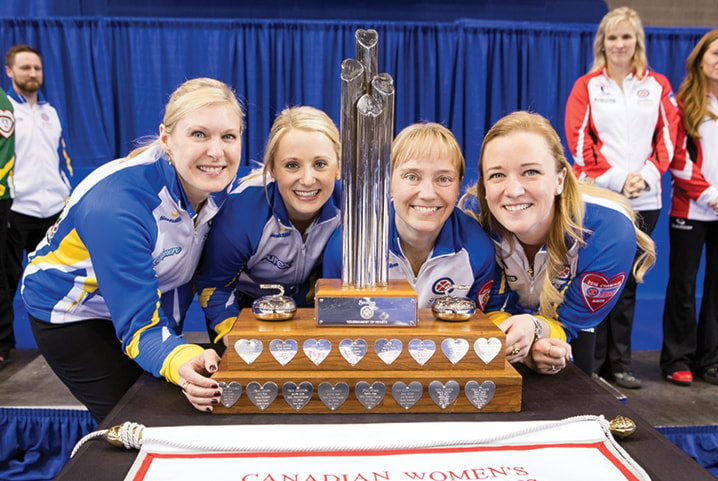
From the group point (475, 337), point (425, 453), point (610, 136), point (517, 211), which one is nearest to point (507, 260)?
point (517, 211)

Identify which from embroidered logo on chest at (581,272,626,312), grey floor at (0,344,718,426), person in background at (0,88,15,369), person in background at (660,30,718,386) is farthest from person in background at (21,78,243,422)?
person in background at (660,30,718,386)

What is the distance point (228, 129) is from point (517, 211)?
2.10 feet

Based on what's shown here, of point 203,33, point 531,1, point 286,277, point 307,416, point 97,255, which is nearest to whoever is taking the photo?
point 307,416

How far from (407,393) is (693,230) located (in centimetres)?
231

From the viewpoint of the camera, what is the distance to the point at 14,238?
341 centimetres

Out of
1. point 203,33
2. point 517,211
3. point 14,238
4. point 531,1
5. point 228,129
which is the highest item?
point 531,1

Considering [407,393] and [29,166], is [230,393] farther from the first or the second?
[29,166]

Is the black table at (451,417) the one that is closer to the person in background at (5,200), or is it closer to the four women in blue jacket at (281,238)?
the four women in blue jacket at (281,238)

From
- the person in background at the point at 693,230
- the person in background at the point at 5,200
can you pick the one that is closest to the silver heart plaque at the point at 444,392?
the person in background at the point at 693,230

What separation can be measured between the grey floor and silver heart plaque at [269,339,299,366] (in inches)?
65.5

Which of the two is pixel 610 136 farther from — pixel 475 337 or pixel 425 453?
pixel 425 453

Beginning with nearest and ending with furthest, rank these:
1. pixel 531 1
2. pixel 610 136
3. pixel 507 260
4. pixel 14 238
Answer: pixel 507 260 → pixel 610 136 → pixel 14 238 → pixel 531 1

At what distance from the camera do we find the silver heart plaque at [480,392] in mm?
1055

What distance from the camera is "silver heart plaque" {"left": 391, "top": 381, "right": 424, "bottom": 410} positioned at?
3.45 feet
